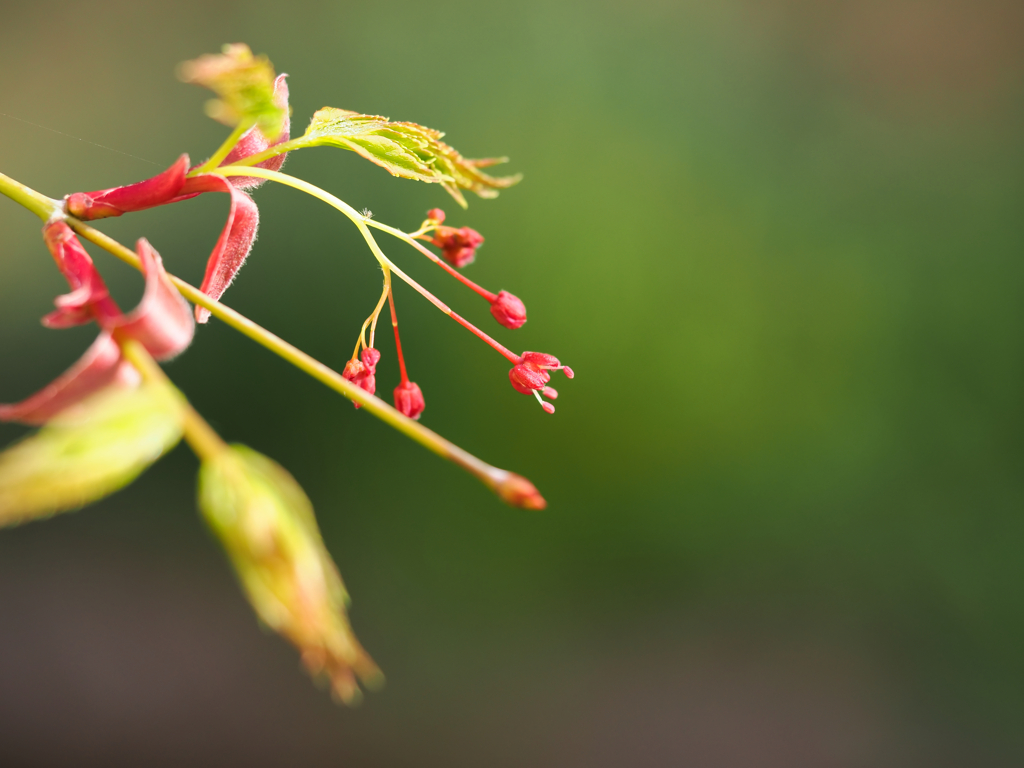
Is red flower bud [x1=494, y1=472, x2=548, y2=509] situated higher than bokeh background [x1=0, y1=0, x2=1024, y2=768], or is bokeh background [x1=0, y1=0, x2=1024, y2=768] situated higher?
red flower bud [x1=494, y1=472, x2=548, y2=509]

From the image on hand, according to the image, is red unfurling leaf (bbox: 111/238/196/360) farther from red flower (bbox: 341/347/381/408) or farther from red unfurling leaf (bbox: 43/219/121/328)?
red flower (bbox: 341/347/381/408)

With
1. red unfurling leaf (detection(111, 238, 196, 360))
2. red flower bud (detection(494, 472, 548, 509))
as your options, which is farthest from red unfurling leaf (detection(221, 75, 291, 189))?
red flower bud (detection(494, 472, 548, 509))

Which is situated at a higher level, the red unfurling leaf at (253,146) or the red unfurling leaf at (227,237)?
the red unfurling leaf at (253,146)

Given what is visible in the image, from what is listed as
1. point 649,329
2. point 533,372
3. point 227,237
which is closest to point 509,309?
point 533,372

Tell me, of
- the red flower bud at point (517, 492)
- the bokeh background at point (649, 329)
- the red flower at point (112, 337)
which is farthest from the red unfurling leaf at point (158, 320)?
the bokeh background at point (649, 329)

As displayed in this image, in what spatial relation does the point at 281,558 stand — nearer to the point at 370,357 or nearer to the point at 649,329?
the point at 370,357

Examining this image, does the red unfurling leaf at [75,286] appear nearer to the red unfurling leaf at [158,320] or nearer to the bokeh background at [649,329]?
the red unfurling leaf at [158,320]
